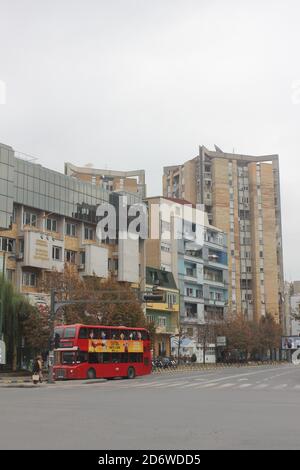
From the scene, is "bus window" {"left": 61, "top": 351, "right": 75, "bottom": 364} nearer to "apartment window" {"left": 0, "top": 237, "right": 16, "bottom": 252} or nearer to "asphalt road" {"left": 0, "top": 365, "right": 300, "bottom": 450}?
"asphalt road" {"left": 0, "top": 365, "right": 300, "bottom": 450}

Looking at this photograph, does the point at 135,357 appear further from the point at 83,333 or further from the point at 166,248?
the point at 166,248

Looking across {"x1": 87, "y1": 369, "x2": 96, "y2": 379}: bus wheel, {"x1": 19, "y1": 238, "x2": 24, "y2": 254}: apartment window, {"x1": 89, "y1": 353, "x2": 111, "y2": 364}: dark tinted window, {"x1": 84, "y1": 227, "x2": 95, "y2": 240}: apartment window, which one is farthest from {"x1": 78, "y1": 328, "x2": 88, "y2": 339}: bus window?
{"x1": 84, "y1": 227, "x2": 95, "y2": 240}: apartment window

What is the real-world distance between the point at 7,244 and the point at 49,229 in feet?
24.1

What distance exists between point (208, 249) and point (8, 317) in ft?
184

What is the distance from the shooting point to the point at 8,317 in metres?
52.8

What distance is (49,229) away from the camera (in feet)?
230

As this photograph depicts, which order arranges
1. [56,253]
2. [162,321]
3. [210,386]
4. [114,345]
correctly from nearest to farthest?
[210,386] → [114,345] → [56,253] → [162,321]

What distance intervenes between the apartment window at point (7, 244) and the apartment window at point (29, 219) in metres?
3.14

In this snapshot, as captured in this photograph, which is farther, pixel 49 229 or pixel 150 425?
pixel 49 229

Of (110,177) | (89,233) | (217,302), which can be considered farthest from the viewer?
(110,177)

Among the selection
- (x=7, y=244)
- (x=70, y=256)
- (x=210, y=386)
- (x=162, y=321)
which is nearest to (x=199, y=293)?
(x=162, y=321)

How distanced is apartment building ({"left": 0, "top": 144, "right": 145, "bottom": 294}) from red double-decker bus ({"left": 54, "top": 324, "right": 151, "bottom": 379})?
53.6ft

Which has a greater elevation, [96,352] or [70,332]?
[70,332]
